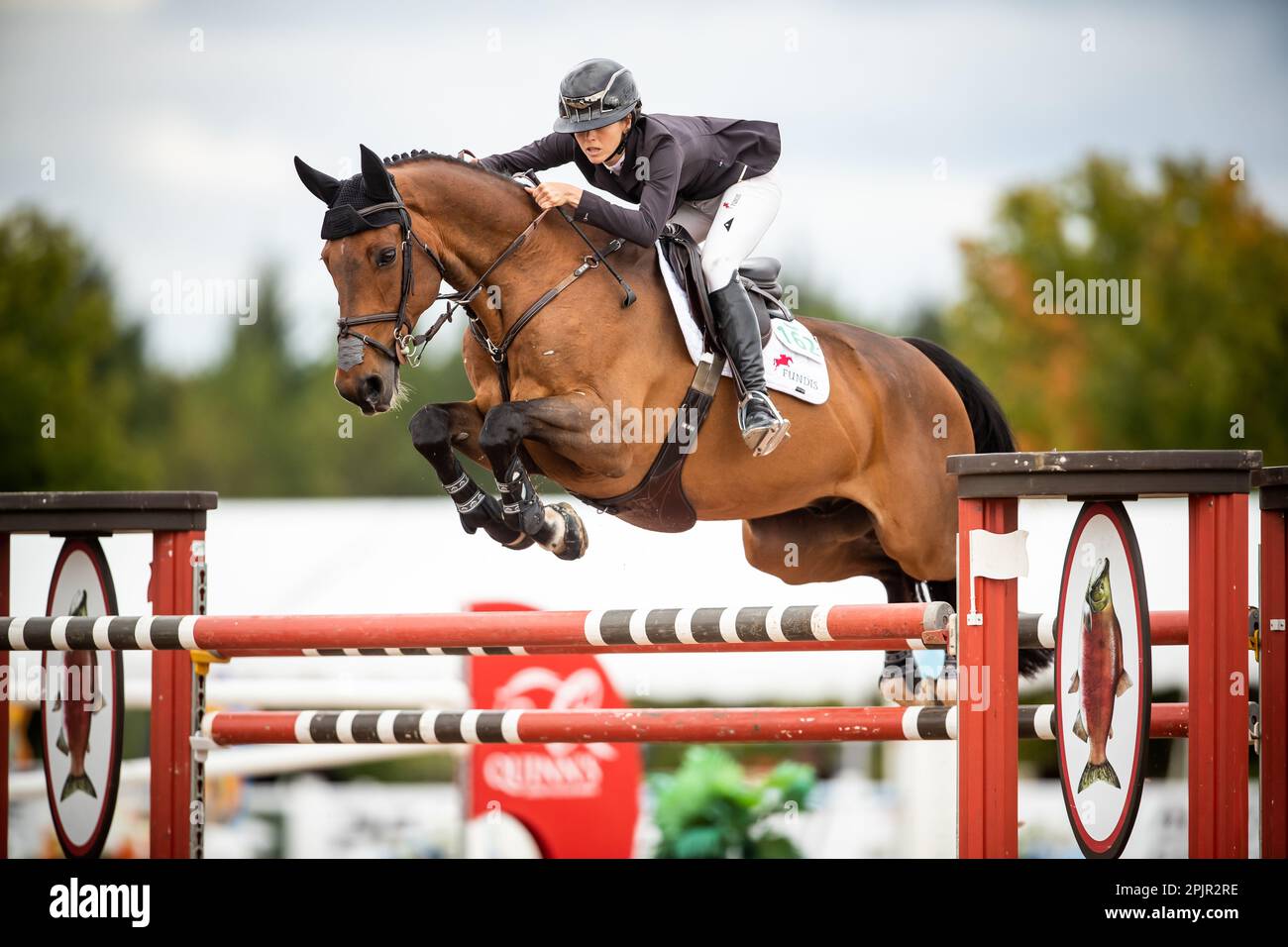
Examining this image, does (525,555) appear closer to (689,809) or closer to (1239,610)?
(689,809)

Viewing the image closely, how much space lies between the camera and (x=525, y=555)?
37.6ft

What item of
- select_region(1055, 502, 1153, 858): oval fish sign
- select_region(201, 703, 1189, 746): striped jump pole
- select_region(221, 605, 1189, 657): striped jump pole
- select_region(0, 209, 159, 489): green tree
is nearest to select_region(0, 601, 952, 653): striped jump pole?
select_region(221, 605, 1189, 657): striped jump pole

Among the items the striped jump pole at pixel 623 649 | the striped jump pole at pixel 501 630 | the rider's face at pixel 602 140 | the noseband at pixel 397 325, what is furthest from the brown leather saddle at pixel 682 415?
the striped jump pole at pixel 501 630

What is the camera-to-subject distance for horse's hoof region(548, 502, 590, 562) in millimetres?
4273

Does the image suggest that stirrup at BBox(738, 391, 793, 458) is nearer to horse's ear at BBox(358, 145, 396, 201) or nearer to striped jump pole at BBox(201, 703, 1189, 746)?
striped jump pole at BBox(201, 703, 1189, 746)

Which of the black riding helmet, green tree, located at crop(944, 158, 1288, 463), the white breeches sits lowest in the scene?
the white breeches

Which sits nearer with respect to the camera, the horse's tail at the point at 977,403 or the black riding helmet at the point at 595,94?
→ the black riding helmet at the point at 595,94

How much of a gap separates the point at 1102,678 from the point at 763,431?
1.42 m

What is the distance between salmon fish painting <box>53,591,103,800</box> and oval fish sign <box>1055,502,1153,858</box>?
2.70m

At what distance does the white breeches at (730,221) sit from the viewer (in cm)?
439

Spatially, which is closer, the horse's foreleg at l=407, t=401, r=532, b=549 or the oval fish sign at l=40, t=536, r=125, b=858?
the oval fish sign at l=40, t=536, r=125, b=858

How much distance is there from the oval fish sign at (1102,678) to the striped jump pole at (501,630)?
30 cm

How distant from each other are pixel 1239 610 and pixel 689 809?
3262 millimetres

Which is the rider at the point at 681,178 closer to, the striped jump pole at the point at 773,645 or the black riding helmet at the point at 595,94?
the black riding helmet at the point at 595,94
